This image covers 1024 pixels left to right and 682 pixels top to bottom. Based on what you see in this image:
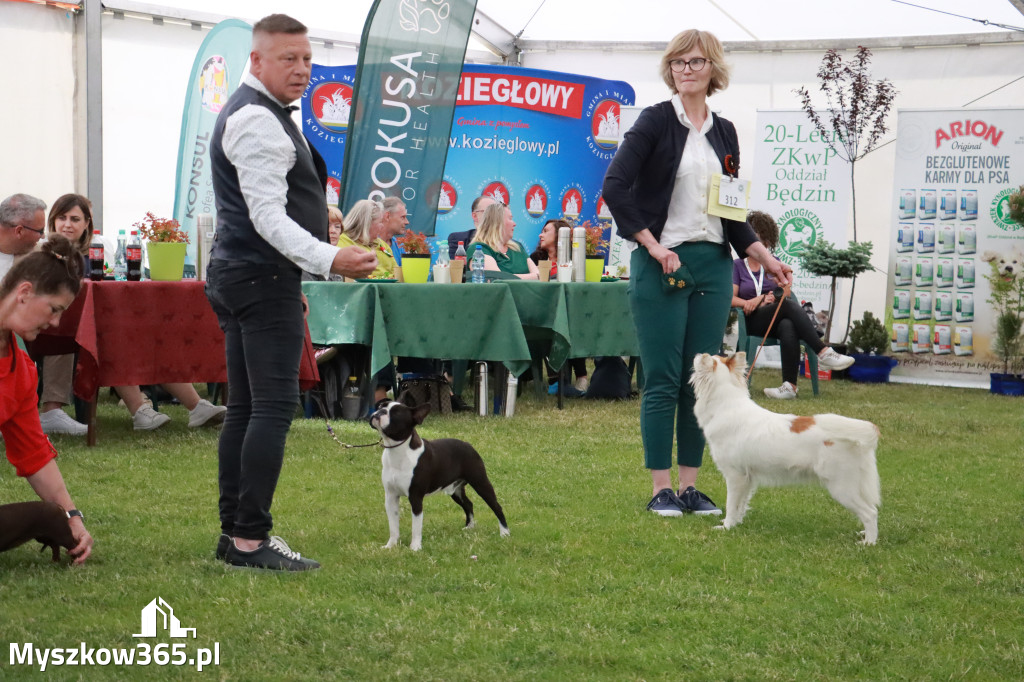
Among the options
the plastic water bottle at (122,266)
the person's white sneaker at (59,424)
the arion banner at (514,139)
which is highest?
the arion banner at (514,139)

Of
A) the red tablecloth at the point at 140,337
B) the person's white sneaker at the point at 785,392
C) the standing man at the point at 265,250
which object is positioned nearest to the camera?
the standing man at the point at 265,250

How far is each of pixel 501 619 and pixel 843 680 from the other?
0.83 meters

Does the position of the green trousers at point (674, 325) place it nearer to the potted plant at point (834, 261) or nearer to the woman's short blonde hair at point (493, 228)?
the woman's short blonde hair at point (493, 228)

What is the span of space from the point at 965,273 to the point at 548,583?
7568mm

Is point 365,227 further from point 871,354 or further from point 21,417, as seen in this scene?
point 871,354

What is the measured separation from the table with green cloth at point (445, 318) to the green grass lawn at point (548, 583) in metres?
1.28

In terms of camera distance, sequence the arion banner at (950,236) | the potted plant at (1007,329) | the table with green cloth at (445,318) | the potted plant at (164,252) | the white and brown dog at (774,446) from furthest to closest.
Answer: the arion banner at (950,236) < the potted plant at (1007,329) < the table with green cloth at (445,318) < the potted plant at (164,252) < the white and brown dog at (774,446)

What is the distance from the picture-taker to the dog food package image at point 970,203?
9.39m

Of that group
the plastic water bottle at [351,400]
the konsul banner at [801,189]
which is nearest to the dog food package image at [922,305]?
the konsul banner at [801,189]

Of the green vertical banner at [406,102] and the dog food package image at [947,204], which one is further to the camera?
the dog food package image at [947,204]

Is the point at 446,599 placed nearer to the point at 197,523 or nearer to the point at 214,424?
the point at 197,523

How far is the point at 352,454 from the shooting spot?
17.2 feet

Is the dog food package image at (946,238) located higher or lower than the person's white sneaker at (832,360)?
higher

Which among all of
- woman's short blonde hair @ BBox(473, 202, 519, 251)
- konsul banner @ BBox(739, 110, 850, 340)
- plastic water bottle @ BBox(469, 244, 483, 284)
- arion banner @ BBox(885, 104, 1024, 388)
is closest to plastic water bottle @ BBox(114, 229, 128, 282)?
plastic water bottle @ BBox(469, 244, 483, 284)
